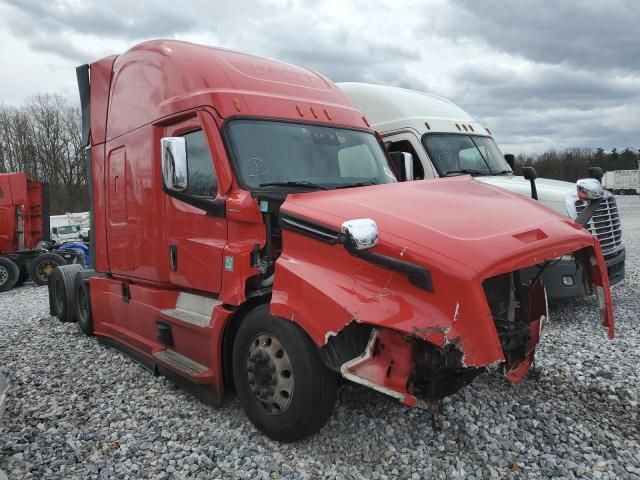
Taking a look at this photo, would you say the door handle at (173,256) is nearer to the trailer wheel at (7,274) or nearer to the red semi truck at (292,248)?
the red semi truck at (292,248)

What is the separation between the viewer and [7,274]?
14.1 m

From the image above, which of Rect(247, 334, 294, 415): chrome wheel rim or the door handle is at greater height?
the door handle

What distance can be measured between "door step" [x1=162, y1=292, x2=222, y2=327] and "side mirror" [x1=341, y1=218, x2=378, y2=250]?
5.44 feet

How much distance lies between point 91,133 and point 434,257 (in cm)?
522

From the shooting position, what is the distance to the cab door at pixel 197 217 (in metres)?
4.27

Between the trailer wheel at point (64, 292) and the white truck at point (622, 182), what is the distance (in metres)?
57.4

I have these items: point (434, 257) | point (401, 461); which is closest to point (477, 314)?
point (434, 257)

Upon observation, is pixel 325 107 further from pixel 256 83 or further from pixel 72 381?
pixel 72 381

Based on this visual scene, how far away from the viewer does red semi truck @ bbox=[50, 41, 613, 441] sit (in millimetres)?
3025

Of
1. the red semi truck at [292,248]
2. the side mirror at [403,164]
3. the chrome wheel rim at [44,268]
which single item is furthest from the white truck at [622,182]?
the red semi truck at [292,248]

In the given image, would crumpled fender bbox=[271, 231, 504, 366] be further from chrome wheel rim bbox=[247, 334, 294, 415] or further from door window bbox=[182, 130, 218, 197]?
door window bbox=[182, 130, 218, 197]

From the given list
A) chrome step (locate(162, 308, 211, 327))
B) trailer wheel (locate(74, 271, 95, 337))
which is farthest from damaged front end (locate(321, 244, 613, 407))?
trailer wheel (locate(74, 271, 95, 337))

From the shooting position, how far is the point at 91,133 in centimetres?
652

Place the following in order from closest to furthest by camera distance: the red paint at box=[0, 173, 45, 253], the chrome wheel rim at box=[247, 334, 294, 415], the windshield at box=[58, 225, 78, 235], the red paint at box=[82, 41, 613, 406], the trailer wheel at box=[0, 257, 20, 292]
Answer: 1. the red paint at box=[82, 41, 613, 406]
2. the chrome wheel rim at box=[247, 334, 294, 415]
3. the trailer wheel at box=[0, 257, 20, 292]
4. the red paint at box=[0, 173, 45, 253]
5. the windshield at box=[58, 225, 78, 235]
